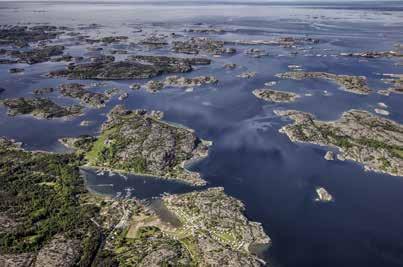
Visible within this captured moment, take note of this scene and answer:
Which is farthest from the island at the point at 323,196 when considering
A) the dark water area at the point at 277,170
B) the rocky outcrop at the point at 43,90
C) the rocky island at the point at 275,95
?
the rocky outcrop at the point at 43,90

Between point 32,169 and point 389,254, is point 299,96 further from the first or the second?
point 32,169

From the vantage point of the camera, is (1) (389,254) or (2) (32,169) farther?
(2) (32,169)

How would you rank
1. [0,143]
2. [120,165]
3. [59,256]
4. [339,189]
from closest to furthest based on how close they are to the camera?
[59,256], [339,189], [120,165], [0,143]

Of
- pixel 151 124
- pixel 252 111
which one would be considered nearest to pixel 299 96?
pixel 252 111

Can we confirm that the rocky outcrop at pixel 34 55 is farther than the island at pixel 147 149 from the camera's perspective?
Yes

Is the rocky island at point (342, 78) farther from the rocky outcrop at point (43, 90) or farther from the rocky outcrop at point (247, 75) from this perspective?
the rocky outcrop at point (43, 90)

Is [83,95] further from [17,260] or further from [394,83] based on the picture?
[394,83]
